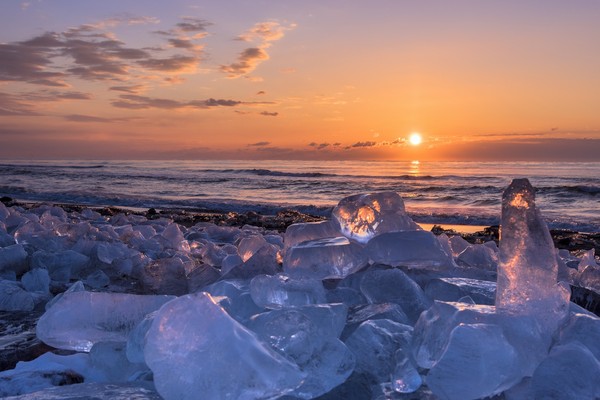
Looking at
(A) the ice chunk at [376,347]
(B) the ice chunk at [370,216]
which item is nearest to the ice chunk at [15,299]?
(B) the ice chunk at [370,216]

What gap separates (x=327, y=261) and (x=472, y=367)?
87 centimetres

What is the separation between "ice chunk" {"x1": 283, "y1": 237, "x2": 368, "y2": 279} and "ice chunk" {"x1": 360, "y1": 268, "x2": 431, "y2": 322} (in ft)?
0.55

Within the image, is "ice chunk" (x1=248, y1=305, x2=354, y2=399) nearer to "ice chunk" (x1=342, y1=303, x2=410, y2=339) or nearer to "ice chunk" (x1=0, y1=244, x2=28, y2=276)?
"ice chunk" (x1=342, y1=303, x2=410, y2=339)

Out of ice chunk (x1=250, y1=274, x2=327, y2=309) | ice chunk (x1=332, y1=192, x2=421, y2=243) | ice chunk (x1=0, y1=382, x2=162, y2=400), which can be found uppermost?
ice chunk (x1=332, y1=192, x2=421, y2=243)

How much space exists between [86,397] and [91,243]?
2.34 meters

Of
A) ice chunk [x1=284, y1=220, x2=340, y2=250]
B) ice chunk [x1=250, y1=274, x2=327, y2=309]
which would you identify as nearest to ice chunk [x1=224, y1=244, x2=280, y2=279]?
ice chunk [x1=284, y1=220, x2=340, y2=250]

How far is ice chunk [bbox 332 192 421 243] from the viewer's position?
222 centimetres

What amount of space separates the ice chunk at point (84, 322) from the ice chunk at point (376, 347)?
71cm

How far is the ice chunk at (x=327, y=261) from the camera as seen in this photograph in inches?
81.4

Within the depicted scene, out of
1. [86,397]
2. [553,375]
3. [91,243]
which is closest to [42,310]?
[91,243]

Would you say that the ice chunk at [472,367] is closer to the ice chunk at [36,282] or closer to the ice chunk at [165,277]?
the ice chunk at [165,277]

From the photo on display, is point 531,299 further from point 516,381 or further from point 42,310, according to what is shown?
point 42,310

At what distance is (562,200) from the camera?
1515 cm

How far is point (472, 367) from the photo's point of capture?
1253mm
